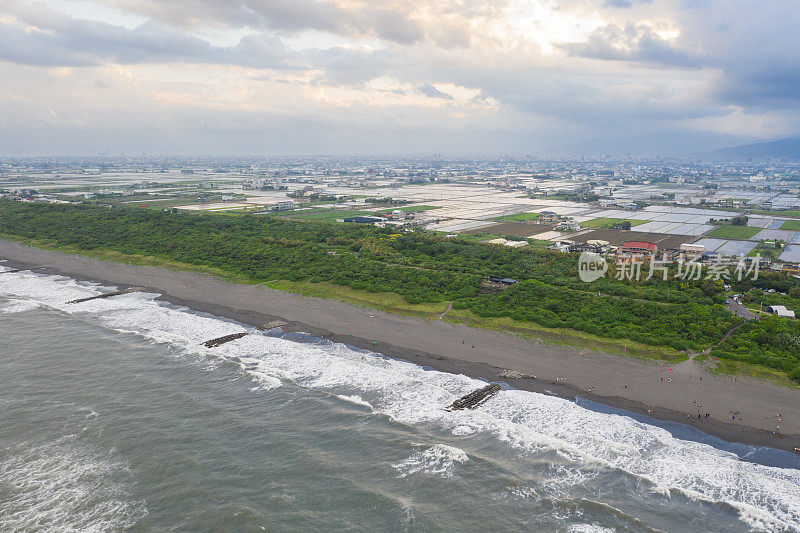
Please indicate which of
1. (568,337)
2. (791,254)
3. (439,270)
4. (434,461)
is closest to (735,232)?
(791,254)

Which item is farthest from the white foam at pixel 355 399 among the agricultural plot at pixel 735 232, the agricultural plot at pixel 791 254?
Answer: the agricultural plot at pixel 735 232

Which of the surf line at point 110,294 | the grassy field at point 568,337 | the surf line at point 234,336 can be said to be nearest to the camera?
the grassy field at point 568,337

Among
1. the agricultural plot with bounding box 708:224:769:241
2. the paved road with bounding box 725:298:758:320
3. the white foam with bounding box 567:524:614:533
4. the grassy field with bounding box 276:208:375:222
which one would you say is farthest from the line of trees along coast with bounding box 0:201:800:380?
the agricultural plot with bounding box 708:224:769:241

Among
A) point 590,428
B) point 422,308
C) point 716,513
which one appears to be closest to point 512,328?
point 422,308

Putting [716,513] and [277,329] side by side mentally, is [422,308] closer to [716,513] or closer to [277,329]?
[277,329]

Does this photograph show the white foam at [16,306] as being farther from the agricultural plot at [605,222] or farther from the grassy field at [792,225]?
the grassy field at [792,225]

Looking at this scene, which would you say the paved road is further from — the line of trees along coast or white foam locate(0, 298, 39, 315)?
white foam locate(0, 298, 39, 315)
